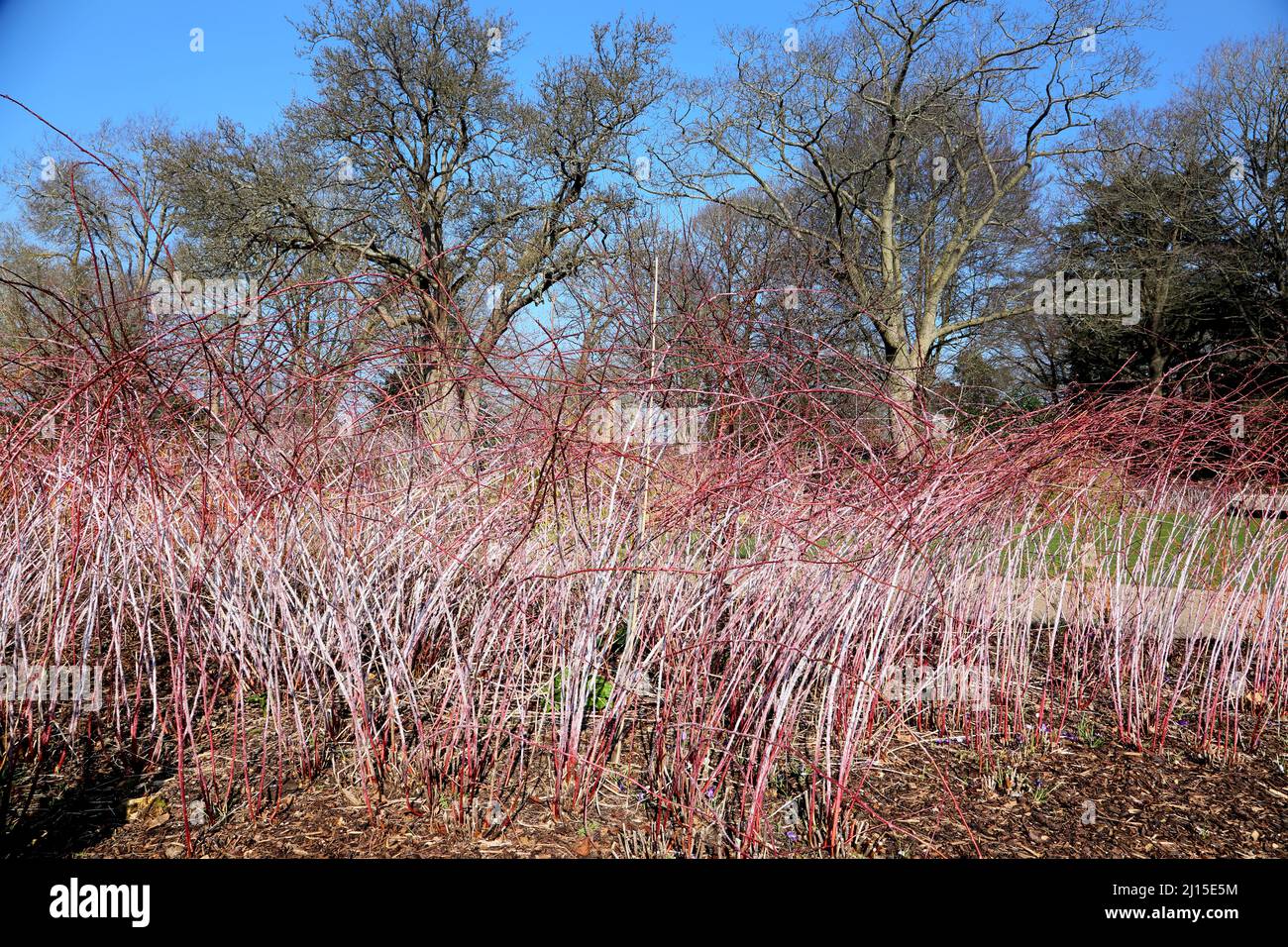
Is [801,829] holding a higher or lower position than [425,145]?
lower

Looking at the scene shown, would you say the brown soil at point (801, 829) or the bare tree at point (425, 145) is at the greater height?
the bare tree at point (425, 145)

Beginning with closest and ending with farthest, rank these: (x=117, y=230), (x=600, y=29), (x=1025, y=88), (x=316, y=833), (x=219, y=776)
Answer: (x=316, y=833)
(x=219, y=776)
(x=1025, y=88)
(x=600, y=29)
(x=117, y=230)

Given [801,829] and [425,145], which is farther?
[425,145]

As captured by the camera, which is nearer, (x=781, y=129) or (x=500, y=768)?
(x=500, y=768)

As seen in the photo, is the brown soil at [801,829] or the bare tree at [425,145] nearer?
the brown soil at [801,829]

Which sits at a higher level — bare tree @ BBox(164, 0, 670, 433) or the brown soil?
bare tree @ BBox(164, 0, 670, 433)

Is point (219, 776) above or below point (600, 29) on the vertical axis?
below

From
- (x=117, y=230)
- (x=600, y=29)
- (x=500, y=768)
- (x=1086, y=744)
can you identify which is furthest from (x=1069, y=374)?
(x=117, y=230)

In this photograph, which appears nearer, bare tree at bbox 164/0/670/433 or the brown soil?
the brown soil

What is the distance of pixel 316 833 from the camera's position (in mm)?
2051
